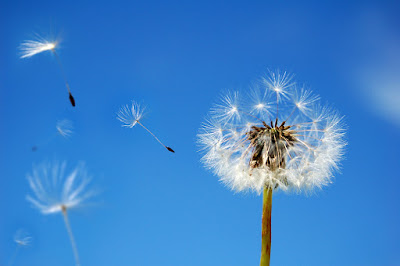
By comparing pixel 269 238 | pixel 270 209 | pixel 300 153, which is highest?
pixel 300 153

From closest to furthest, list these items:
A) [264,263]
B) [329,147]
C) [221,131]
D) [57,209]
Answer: [57,209] → [264,263] → [329,147] → [221,131]

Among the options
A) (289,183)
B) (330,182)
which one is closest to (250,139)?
(289,183)

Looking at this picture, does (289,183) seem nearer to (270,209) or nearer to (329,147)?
(270,209)

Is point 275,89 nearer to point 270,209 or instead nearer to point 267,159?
point 267,159

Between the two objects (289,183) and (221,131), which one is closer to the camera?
(289,183)

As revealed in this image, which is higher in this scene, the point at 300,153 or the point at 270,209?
the point at 300,153

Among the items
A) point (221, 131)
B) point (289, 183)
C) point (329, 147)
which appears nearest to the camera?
point (289, 183)
